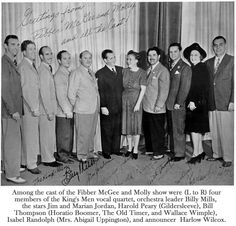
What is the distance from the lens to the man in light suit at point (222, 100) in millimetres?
1956

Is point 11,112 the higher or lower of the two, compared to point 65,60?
lower

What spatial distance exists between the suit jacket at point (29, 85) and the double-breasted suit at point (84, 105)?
14 centimetres

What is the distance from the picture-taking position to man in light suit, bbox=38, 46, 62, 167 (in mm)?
1959

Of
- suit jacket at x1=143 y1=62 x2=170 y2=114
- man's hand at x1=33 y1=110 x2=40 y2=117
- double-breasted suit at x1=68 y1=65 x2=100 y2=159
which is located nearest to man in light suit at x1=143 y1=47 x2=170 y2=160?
suit jacket at x1=143 y1=62 x2=170 y2=114

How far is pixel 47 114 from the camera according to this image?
198cm

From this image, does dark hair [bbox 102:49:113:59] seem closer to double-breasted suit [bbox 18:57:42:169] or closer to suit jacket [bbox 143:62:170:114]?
suit jacket [bbox 143:62:170:114]

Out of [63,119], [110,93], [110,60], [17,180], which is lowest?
[17,180]

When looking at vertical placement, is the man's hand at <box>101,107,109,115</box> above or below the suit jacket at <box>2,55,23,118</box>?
below

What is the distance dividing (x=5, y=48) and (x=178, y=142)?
0.81m

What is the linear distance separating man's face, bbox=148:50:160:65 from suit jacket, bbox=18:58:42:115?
47cm

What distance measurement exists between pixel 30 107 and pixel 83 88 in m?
0.23

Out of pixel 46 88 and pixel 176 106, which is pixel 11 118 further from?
pixel 176 106

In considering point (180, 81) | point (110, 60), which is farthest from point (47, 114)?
point (180, 81)
